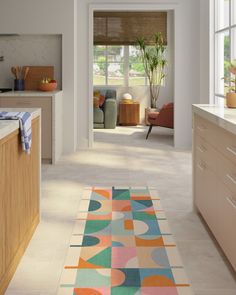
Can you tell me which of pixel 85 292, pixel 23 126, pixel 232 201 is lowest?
pixel 85 292

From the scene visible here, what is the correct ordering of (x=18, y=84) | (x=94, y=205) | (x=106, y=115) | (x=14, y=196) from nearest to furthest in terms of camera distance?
(x=14, y=196), (x=94, y=205), (x=18, y=84), (x=106, y=115)

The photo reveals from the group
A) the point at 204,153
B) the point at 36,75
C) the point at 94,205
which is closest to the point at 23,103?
the point at 36,75

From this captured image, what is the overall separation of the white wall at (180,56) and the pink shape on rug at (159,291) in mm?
5523

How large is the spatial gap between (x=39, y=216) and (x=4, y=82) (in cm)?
417

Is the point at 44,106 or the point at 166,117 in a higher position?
the point at 44,106

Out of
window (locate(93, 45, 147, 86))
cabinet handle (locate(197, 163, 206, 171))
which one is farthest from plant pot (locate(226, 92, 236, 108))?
window (locate(93, 45, 147, 86))

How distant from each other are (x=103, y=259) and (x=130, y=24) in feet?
31.1

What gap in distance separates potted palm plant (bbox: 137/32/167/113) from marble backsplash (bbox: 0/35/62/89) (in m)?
4.56

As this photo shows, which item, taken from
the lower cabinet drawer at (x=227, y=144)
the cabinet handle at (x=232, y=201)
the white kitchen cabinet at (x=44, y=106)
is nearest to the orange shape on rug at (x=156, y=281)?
the cabinet handle at (x=232, y=201)

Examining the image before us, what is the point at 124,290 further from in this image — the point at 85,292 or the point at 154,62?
the point at 154,62

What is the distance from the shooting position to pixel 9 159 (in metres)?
2.73

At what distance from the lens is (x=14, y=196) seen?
9.43 feet

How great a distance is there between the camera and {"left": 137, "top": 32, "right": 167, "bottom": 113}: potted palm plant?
11.7 meters

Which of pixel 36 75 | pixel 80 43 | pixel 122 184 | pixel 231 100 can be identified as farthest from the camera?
pixel 80 43
